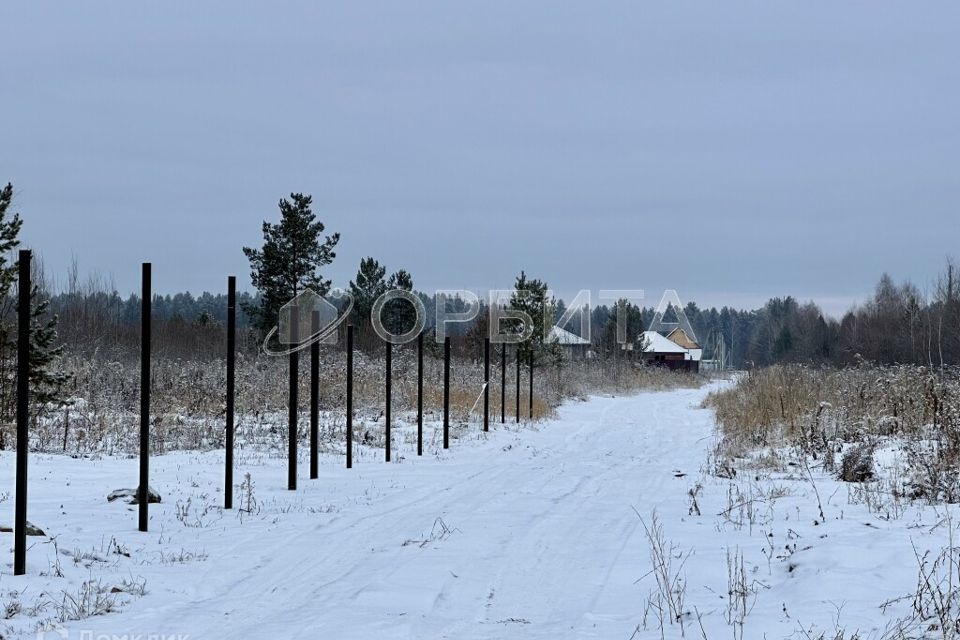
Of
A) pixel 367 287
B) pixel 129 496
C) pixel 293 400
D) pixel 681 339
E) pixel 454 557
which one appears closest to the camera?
pixel 454 557

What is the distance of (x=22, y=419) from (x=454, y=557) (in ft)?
10.4

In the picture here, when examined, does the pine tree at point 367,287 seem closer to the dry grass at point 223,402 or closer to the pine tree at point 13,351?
the dry grass at point 223,402

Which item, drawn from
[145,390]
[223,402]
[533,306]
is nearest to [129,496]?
[145,390]

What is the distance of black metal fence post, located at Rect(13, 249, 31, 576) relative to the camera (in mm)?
5055

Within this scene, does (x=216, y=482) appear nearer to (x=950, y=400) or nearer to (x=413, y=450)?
(x=413, y=450)

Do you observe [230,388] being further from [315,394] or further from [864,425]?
[864,425]

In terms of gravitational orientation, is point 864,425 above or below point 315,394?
below

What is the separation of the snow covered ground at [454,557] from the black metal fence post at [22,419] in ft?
0.62

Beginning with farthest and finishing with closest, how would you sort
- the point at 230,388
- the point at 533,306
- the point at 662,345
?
the point at 662,345 < the point at 533,306 < the point at 230,388

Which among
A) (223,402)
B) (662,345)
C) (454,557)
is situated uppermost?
(662,345)

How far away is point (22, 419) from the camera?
5.34 meters

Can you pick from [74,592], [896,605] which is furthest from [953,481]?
[74,592]

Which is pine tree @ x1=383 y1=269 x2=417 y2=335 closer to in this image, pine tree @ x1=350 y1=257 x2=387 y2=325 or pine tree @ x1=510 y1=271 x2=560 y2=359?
pine tree @ x1=350 y1=257 x2=387 y2=325

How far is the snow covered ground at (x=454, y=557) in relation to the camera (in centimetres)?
441
